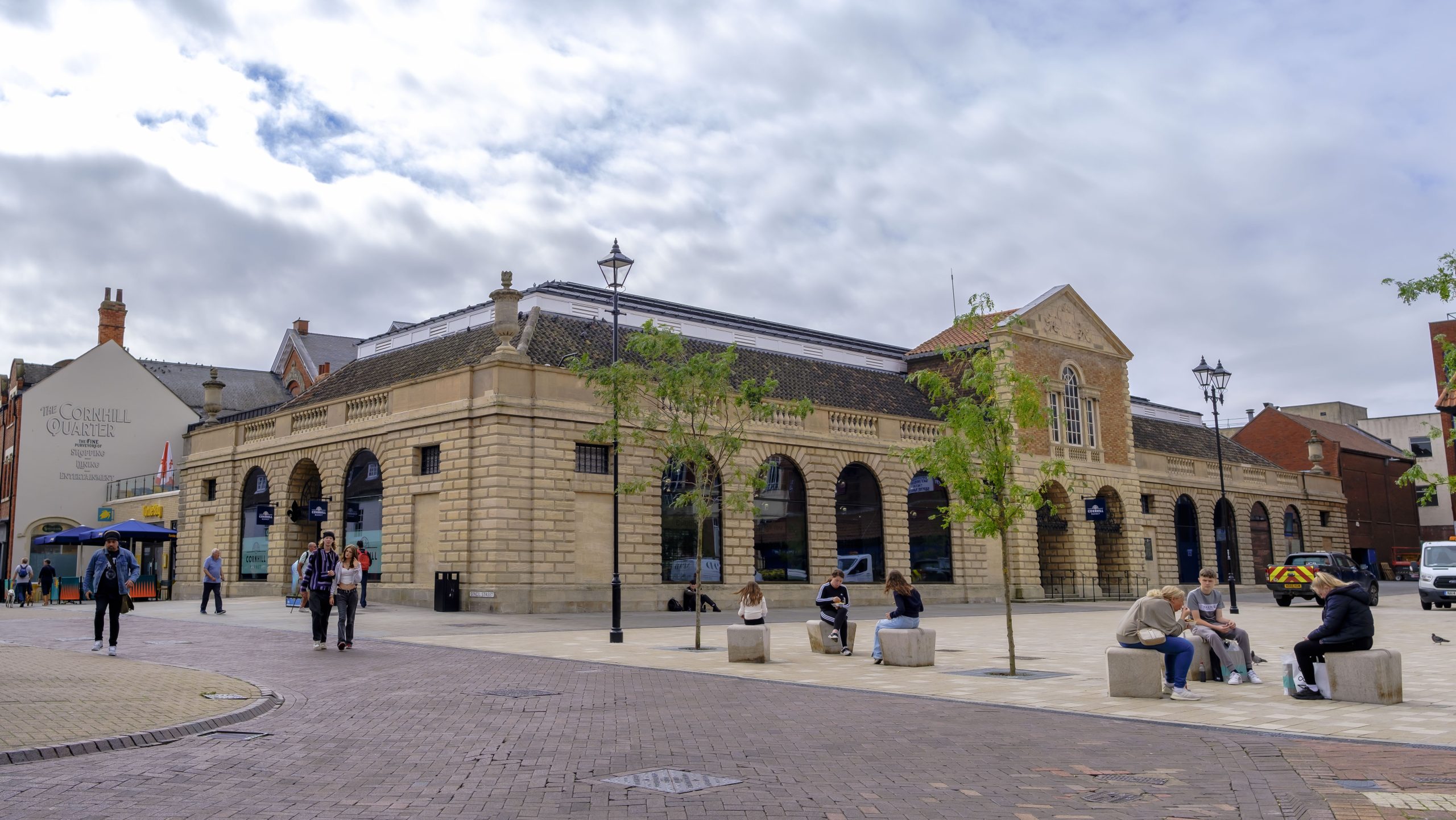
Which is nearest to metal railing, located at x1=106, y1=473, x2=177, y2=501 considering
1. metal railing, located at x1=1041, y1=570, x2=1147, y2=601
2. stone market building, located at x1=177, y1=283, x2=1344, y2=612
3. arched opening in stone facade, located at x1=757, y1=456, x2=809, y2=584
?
stone market building, located at x1=177, y1=283, x2=1344, y2=612

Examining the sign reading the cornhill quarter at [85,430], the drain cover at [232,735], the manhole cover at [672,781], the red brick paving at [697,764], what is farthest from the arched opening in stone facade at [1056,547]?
the sign reading the cornhill quarter at [85,430]

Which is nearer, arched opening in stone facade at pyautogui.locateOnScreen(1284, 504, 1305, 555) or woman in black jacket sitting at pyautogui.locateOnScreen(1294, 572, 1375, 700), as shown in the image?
woman in black jacket sitting at pyautogui.locateOnScreen(1294, 572, 1375, 700)

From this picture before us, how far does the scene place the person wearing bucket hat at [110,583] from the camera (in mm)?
16548

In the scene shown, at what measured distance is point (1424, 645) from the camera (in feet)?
63.7

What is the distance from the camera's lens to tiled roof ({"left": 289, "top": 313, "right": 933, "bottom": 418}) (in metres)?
34.1

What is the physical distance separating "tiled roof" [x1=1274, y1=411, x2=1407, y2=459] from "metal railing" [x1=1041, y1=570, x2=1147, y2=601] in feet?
86.6

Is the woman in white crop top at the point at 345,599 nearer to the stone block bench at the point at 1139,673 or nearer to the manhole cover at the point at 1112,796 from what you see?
the stone block bench at the point at 1139,673

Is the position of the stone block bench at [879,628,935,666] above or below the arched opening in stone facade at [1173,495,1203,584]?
below

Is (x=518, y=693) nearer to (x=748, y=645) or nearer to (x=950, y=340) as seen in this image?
(x=748, y=645)

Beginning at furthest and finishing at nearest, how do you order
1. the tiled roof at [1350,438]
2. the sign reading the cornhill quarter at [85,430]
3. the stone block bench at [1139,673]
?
the tiled roof at [1350,438] < the sign reading the cornhill quarter at [85,430] < the stone block bench at [1139,673]

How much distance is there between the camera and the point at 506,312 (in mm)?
31594

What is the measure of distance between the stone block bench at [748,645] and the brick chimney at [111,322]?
53.0 meters

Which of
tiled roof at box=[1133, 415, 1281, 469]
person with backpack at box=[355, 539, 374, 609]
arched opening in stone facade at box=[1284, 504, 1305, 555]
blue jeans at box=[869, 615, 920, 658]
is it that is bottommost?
blue jeans at box=[869, 615, 920, 658]

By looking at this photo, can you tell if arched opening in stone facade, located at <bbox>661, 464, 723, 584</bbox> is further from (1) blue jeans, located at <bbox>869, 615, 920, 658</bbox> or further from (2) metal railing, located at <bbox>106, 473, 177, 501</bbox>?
(2) metal railing, located at <bbox>106, 473, 177, 501</bbox>
